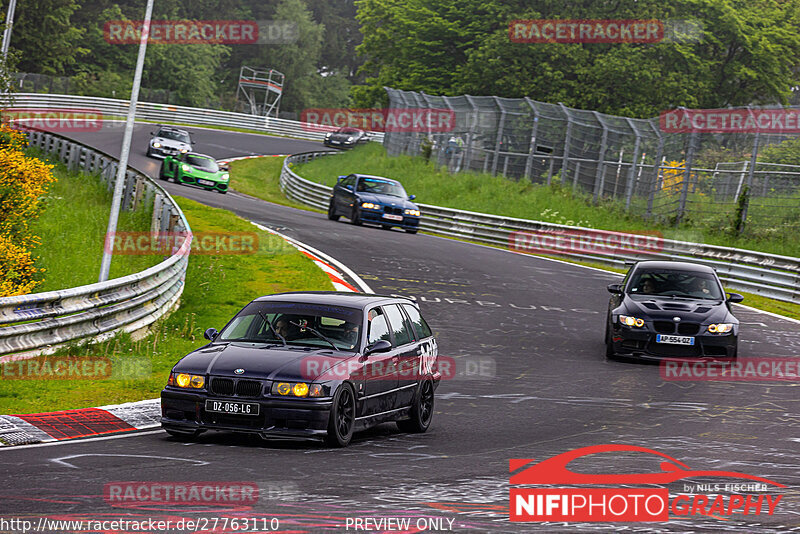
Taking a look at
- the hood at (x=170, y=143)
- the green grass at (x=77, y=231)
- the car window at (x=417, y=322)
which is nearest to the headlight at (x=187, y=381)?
the car window at (x=417, y=322)

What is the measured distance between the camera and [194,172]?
4041cm

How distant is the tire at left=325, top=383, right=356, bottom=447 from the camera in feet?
29.9

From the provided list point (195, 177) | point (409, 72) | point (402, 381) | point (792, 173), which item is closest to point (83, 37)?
point (409, 72)

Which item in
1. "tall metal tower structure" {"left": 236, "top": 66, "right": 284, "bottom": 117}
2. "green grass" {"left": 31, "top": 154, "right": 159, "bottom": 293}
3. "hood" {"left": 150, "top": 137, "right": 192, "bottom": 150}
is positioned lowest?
"green grass" {"left": 31, "top": 154, "right": 159, "bottom": 293}

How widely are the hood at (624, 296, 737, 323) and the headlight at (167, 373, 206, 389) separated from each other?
8.77m

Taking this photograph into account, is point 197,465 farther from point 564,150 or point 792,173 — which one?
point 564,150

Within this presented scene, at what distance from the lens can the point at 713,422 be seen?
11500mm

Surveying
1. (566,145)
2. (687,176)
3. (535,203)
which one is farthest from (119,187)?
(566,145)

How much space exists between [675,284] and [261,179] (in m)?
37.8

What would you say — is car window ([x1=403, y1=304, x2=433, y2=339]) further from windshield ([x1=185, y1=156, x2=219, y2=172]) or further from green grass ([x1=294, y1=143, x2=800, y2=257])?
windshield ([x1=185, y1=156, x2=219, y2=172])

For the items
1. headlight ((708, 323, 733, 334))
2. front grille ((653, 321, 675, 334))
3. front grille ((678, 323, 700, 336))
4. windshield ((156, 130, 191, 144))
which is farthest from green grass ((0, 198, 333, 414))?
windshield ((156, 130, 191, 144))

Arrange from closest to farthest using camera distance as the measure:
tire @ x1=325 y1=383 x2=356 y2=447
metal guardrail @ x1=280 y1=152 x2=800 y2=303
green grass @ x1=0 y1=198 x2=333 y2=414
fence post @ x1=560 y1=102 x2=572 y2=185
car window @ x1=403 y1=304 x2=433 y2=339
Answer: tire @ x1=325 y1=383 x2=356 y2=447, green grass @ x1=0 y1=198 x2=333 y2=414, car window @ x1=403 y1=304 x2=433 y2=339, metal guardrail @ x1=280 y1=152 x2=800 y2=303, fence post @ x1=560 y1=102 x2=572 y2=185

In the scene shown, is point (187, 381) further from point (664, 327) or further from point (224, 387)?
point (664, 327)

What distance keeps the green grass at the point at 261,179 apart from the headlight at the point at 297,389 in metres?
34.2
